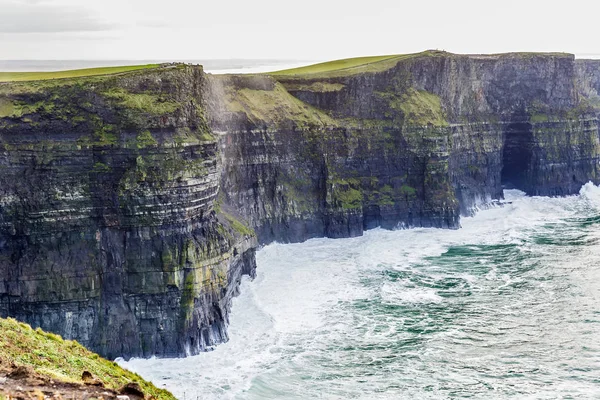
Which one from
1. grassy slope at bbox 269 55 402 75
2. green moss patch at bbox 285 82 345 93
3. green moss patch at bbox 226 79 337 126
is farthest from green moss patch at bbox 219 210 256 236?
grassy slope at bbox 269 55 402 75

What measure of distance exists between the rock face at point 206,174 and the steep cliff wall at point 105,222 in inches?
4.0

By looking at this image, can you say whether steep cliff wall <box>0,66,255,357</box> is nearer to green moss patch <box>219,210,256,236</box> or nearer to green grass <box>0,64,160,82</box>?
green grass <box>0,64,160,82</box>

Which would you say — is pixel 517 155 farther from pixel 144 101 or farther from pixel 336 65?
pixel 144 101

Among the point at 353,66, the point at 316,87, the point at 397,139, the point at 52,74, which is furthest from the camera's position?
the point at 353,66

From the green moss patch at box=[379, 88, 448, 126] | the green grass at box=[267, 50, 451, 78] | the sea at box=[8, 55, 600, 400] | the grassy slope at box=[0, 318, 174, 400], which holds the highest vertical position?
the green grass at box=[267, 50, 451, 78]

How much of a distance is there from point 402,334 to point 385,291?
10830 millimetres

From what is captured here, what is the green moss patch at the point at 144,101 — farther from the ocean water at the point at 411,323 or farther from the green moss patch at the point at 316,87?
the green moss patch at the point at 316,87

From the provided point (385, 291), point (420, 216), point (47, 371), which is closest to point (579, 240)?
point (420, 216)

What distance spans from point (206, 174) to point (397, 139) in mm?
41720

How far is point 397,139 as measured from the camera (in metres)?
91.6

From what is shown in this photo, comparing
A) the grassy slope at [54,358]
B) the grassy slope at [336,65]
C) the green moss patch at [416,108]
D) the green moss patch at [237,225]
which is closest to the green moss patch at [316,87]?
the grassy slope at [336,65]

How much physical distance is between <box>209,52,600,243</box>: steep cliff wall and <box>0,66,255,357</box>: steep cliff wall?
68.2 feet

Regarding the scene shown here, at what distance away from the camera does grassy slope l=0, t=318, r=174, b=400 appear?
23125 millimetres

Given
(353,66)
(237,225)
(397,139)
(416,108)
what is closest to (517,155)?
→ (416,108)
